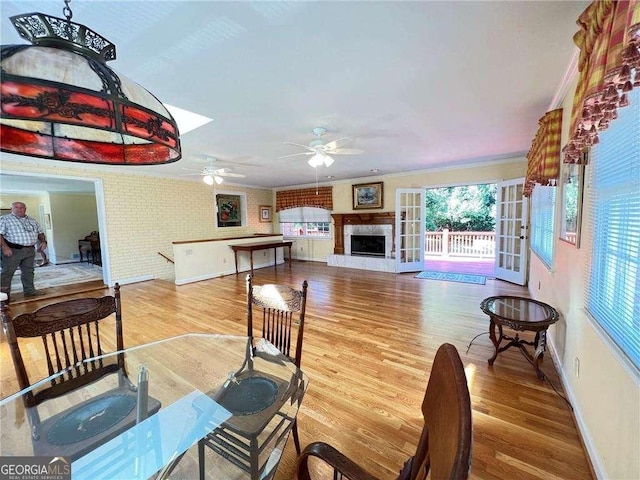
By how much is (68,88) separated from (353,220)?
647 cm

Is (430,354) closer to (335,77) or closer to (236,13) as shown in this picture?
(335,77)

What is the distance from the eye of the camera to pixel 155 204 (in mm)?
5633

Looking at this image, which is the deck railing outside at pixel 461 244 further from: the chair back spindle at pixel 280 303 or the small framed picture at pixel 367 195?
the chair back spindle at pixel 280 303

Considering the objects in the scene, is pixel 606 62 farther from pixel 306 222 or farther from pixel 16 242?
pixel 306 222

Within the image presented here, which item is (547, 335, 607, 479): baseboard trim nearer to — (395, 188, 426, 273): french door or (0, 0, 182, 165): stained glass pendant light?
(0, 0, 182, 165): stained glass pendant light

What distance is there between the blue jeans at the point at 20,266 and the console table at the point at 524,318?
21.5ft

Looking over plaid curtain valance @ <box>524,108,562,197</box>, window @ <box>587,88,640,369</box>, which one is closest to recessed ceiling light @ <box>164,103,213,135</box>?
window @ <box>587,88,640,369</box>

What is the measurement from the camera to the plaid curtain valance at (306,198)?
7.25 meters

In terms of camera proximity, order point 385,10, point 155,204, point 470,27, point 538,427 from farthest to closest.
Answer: point 155,204 < point 538,427 < point 470,27 < point 385,10

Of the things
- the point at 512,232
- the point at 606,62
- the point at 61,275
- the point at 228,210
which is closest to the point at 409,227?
the point at 512,232

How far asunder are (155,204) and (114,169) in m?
0.95

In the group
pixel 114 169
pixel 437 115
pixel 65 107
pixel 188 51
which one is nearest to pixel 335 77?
pixel 188 51

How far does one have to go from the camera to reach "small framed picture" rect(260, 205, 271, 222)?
8211mm

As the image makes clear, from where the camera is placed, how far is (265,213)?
833 centimetres
